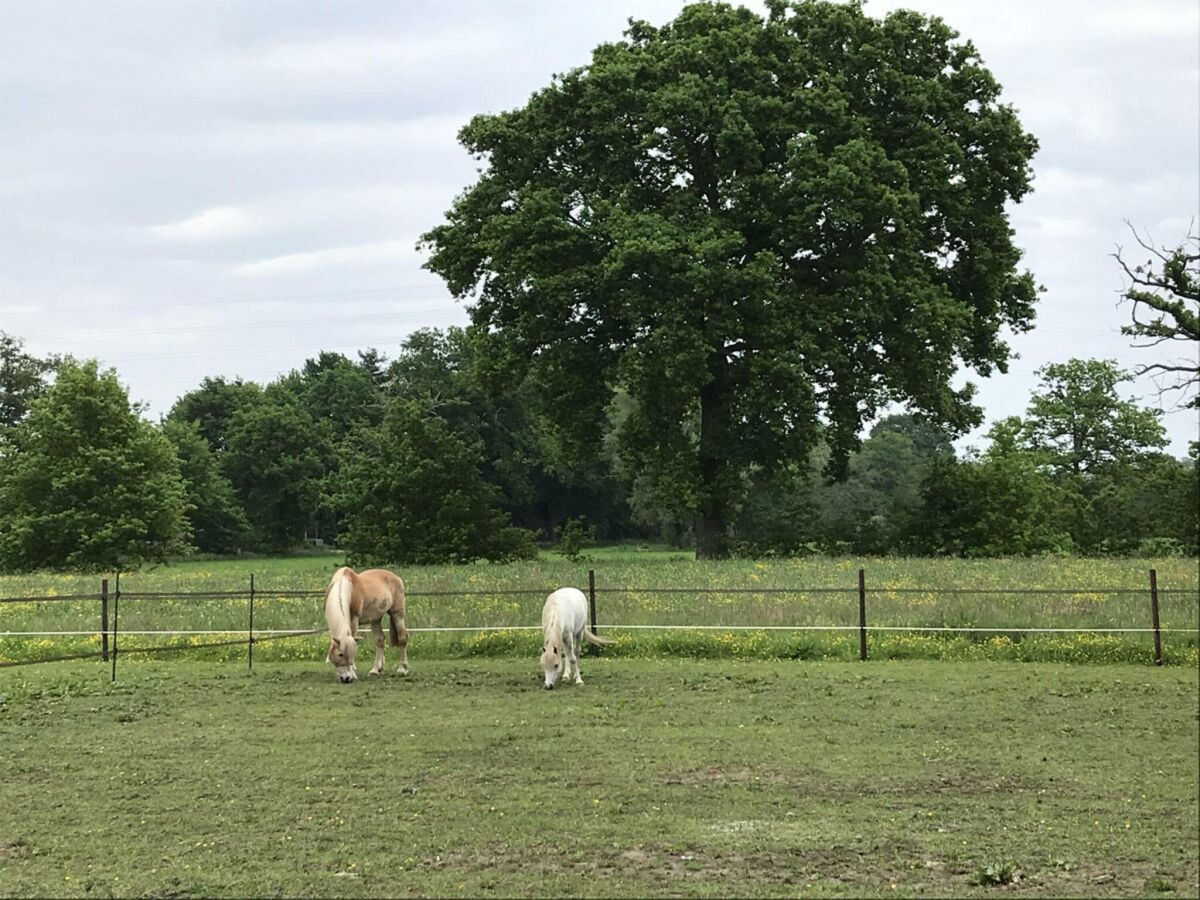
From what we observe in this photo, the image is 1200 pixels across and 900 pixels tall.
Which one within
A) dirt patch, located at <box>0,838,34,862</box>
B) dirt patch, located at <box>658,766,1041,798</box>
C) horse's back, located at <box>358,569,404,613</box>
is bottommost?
dirt patch, located at <box>0,838,34,862</box>

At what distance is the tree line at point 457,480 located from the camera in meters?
27.1

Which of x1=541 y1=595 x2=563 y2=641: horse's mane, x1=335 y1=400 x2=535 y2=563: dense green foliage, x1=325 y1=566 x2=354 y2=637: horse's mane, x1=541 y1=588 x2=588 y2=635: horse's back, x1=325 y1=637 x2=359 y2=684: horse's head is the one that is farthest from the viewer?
x1=335 y1=400 x2=535 y2=563: dense green foliage

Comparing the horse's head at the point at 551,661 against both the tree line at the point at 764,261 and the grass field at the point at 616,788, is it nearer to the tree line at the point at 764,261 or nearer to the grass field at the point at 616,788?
the grass field at the point at 616,788

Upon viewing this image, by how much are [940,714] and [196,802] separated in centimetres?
646

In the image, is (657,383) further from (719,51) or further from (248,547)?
(248,547)

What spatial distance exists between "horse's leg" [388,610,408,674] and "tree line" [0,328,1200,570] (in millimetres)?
8255

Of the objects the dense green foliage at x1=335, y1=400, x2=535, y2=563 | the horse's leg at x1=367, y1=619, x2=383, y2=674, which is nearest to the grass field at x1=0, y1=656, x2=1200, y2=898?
the horse's leg at x1=367, y1=619, x2=383, y2=674

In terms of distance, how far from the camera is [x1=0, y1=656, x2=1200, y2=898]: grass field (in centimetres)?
563

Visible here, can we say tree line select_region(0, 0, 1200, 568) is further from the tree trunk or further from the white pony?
the white pony

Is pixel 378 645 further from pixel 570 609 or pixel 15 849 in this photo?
pixel 15 849

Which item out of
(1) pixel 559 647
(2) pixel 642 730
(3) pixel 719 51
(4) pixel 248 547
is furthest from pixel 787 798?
(4) pixel 248 547

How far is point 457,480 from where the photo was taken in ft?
123

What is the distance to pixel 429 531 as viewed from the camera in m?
36.6

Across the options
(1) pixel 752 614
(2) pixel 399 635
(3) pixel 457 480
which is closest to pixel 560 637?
(2) pixel 399 635
